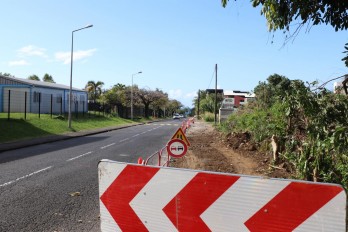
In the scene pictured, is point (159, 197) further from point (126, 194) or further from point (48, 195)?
point (48, 195)

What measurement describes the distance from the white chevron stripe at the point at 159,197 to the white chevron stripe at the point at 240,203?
32 centimetres

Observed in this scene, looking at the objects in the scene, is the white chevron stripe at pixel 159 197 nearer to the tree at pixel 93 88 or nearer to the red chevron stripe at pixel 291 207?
the red chevron stripe at pixel 291 207

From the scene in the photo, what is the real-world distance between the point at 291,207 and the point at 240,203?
0.39 m

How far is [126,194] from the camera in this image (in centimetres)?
351

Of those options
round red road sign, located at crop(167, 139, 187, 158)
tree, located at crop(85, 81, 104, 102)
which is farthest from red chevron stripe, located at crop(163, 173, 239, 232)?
tree, located at crop(85, 81, 104, 102)

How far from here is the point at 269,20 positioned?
5027mm

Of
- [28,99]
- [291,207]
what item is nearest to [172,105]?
[28,99]

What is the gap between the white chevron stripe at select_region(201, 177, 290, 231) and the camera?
9.57ft

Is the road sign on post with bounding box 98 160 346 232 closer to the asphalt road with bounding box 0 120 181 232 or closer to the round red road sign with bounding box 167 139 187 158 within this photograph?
the asphalt road with bounding box 0 120 181 232

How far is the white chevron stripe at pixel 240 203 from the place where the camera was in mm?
2916

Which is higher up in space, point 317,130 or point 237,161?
point 317,130

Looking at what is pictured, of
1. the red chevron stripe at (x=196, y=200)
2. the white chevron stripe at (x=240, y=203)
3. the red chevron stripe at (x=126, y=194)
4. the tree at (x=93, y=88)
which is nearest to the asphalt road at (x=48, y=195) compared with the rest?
the red chevron stripe at (x=126, y=194)

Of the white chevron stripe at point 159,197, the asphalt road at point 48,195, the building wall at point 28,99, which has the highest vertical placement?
the building wall at point 28,99

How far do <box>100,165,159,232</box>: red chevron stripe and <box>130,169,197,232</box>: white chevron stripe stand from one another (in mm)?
45
